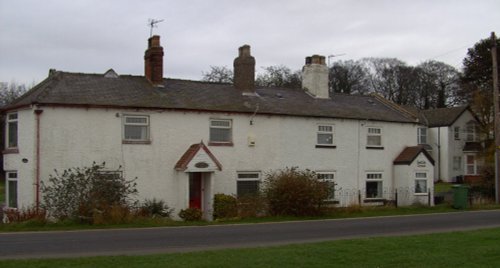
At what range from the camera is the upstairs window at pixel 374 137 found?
3438 centimetres

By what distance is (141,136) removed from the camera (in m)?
27.6

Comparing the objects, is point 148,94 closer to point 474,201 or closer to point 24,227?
point 24,227

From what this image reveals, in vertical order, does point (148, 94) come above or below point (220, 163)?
above

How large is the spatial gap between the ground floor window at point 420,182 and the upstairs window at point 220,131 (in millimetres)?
11539

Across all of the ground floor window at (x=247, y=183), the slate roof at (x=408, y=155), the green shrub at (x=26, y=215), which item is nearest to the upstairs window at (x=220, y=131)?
the ground floor window at (x=247, y=183)

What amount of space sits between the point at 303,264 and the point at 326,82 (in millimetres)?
25294

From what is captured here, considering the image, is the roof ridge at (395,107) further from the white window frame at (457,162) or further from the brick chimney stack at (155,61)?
the white window frame at (457,162)

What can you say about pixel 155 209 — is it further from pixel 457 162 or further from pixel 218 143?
pixel 457 162

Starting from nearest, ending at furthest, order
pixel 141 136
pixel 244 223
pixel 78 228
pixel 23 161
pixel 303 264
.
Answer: pixel 303 264 → pixel 78 228 → pixel 244 223 → pixel 23 161 → pixel 141 136

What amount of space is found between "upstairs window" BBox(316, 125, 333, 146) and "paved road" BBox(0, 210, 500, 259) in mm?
7855

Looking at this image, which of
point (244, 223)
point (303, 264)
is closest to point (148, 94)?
point (244, 223)

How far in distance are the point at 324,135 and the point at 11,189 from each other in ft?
51.1

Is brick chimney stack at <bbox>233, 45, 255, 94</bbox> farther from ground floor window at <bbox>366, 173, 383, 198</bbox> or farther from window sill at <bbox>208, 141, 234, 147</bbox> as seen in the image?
ground floor window at <bbox>366, 173, 383, 198</bbox>

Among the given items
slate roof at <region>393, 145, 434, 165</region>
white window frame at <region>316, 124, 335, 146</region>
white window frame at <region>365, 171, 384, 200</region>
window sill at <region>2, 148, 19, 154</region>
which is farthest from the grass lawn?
slate roof at <region>393, 145, 434, 165</region>
